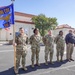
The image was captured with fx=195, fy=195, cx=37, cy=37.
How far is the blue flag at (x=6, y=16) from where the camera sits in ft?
27.6

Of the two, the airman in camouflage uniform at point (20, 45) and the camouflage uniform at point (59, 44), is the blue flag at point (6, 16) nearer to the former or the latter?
the airman in camouflage uniform at point (20, 45)

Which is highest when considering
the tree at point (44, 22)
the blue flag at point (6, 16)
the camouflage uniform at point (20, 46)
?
the tree at point (44, 22)

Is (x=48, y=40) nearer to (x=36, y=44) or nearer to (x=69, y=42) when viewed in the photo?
(x=36, y=44)

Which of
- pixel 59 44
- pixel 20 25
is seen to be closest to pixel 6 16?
pixel 59 44

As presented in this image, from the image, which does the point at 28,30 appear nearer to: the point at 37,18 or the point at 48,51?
the point at 37,18

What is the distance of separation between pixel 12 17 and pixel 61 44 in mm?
3715

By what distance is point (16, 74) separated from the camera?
8.04m

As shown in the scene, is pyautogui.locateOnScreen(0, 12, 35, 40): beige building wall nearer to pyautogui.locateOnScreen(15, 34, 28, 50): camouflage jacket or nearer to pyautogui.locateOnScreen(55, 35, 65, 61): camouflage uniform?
pyautogui.locateOnScreen(55, 35, 65, 61): camouflage uniform

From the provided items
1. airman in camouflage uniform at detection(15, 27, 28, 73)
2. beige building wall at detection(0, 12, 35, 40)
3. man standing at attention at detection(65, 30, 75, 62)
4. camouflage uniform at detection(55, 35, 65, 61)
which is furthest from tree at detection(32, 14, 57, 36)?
airman in camouflage uniform at detection(15, 27, 28, 73)

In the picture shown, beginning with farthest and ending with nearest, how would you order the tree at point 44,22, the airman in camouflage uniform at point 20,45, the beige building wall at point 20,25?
1. the beige building wall at point 20,25
2. the tree at point 44,22
3. the airman in camouflage uniform at point 20,45

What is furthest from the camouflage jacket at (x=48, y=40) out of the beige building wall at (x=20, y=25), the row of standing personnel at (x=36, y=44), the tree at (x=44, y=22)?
the beige building wall at (x=20, y=25)

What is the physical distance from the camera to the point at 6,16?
8438 millimetres

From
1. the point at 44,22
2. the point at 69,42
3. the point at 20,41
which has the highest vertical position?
the point at 44,22

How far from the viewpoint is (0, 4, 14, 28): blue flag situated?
8406 mm
